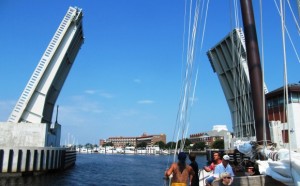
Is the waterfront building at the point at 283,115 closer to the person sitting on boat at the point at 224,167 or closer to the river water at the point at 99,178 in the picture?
the river water at the point at 99,178

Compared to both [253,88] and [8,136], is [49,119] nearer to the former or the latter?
[8,136]

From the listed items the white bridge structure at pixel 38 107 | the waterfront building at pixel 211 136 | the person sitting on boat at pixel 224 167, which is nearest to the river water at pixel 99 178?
the person sitting on boat at pixel 224 167

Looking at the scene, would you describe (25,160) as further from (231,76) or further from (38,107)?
(231,76)

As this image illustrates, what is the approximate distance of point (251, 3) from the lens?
7492 millimetres

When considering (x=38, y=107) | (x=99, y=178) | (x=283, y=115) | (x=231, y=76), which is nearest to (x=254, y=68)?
(x=38, y=107)

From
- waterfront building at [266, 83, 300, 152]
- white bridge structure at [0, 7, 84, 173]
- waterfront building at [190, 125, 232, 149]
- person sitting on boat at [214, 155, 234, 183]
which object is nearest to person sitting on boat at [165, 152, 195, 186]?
person sitting on boat at [214, 155, 234, 183]

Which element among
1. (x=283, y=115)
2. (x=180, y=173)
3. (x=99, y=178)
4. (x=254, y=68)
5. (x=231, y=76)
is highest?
(x=231, y=76)

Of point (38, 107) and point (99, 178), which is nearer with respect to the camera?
point (38, 107)

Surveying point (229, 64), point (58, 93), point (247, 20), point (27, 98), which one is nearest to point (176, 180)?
point (247, 20)

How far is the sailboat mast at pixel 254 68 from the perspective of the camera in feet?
20.9

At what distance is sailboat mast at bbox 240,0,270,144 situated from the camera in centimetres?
638

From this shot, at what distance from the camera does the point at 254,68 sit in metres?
6.73

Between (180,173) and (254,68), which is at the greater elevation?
(254,68)

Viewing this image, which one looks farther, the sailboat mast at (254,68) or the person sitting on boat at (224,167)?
the sailboat mast at (254,68)
